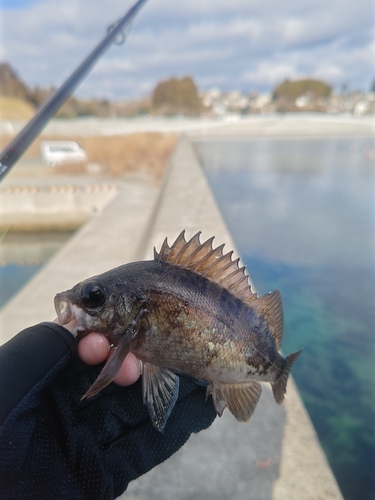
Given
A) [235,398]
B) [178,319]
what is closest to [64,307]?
[178,319]

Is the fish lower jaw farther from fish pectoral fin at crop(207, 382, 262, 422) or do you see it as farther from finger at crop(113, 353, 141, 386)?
fish pectoral fin at crop(207, 382, 262, 422)

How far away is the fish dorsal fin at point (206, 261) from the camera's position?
181 cm

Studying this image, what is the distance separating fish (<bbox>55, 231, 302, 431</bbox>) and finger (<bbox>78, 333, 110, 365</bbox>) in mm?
28

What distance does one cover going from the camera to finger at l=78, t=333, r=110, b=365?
66.7 inches

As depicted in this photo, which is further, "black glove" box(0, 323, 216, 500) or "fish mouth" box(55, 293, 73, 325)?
"fish mouth" box(55, 293, 73, 325)

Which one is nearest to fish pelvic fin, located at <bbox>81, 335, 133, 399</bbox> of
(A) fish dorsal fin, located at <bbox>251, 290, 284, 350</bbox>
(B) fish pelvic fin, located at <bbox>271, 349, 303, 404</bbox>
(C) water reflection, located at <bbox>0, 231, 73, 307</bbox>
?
(A) fish dorsal fin, located at <bbox>251, 290, 284, 350</bbox>

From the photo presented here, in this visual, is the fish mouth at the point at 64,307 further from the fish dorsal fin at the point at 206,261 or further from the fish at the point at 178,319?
the fish dorsal fin at the point at 206,261

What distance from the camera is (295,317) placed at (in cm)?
736

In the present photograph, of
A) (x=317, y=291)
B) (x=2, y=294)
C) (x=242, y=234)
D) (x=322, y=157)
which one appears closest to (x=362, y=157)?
(x=322, y=157)

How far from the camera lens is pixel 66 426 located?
A: 1720 mm

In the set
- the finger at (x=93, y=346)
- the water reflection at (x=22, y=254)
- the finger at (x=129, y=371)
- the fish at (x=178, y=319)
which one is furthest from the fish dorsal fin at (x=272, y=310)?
the water reflection at (x=22, y=254)

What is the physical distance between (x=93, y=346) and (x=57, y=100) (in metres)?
2.49

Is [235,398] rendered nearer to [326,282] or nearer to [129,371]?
[129,371]

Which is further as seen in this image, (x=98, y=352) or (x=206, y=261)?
(x=206, y=261)
